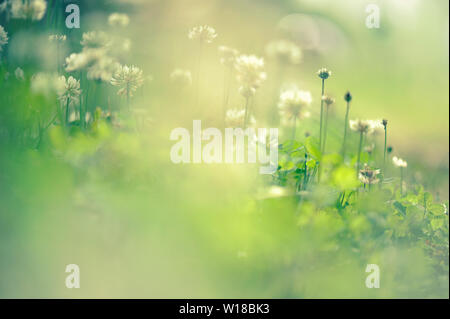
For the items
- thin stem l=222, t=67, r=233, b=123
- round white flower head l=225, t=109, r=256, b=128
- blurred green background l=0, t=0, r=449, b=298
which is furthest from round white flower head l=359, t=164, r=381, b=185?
thin stem l=222, t=67, r=233, b=123

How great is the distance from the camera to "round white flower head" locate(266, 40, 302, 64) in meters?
1.45

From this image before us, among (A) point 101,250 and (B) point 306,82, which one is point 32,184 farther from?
(B) point 306,82

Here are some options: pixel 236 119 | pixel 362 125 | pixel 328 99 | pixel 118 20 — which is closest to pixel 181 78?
pixel 236 119

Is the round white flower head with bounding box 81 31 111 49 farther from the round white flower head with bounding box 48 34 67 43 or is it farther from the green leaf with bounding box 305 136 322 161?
the green leaf with bounding box 305 136 322 161

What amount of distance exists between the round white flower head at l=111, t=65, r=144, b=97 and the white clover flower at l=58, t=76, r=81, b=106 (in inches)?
4.6

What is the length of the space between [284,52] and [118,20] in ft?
2.04

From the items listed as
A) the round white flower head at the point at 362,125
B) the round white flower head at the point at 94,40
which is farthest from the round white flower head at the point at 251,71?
the round white flower head at the point at 94,40

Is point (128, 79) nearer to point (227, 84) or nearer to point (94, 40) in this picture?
point (94, 40)

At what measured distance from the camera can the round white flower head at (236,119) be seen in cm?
132

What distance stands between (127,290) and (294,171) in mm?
584

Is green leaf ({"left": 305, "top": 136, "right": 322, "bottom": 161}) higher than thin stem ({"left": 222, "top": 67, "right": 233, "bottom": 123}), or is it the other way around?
thin stem ({"left": 222, "top": 67, "right": 233, "bottom": 123})

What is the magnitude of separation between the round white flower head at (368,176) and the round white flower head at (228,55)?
52 centimetres

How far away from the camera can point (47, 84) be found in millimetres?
1335
